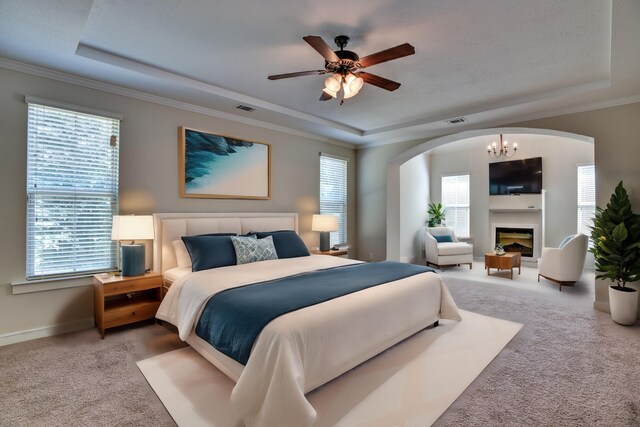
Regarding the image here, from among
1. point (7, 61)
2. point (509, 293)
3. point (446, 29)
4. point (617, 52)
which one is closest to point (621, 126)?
point (617, 52)

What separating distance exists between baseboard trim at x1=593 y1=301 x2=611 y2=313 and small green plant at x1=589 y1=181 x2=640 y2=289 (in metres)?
0.33

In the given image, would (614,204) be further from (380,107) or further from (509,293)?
(380,107)

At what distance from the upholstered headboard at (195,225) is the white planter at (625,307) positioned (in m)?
4.28

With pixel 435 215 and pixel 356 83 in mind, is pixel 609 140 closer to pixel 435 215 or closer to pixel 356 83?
pixel 356 83

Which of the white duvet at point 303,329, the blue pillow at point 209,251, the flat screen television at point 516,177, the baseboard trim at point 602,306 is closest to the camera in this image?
the white duvet at point 303,329

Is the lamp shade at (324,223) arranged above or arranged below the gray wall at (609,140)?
below

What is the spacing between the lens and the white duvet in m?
1.76

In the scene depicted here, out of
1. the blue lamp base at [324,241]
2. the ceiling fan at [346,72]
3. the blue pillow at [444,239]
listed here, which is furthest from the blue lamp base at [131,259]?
the blue pillow at [444,239]

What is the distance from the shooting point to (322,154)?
5.75 m

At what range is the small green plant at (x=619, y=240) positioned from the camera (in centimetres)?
343

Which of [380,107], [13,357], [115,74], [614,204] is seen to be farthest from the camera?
[380,107]

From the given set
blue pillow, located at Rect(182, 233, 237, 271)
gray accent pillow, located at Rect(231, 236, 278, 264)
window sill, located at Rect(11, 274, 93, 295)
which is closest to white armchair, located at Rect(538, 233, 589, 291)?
gray accent pillow, located at Rect(231, 236, 278, 264)

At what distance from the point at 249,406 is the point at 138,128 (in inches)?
131

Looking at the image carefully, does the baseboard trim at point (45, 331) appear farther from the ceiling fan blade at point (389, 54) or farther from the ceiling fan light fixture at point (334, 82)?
the ceiling fan blade at point (389, 54)
